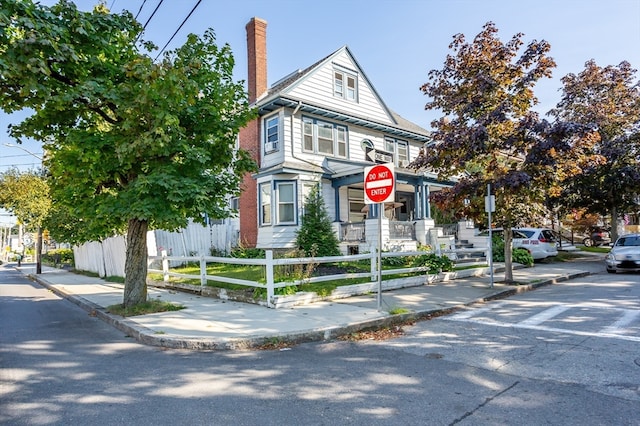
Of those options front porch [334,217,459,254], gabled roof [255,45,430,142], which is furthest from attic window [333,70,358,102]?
front porch [334,217,459,254]

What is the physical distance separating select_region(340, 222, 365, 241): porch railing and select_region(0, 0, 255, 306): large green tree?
30.3 feet

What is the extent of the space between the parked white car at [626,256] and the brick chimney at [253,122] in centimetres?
1499

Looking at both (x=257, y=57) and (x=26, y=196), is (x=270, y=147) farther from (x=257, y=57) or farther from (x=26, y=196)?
(x=26, y=196)

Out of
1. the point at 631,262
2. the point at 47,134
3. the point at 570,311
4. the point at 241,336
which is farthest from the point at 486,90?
the point at 47,134

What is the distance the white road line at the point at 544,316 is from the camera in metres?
7.65

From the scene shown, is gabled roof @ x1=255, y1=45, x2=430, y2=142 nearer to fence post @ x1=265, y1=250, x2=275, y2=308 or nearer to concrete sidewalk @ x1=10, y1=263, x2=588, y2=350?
concrete sidewalk @ x1=10, y1=263, x2=588, y2=350

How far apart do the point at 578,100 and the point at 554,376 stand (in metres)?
22.4

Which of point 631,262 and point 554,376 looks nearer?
point 554,376

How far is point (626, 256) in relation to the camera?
15.3 meters

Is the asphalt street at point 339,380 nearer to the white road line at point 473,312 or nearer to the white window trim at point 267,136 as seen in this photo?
the white road line at point 473,312

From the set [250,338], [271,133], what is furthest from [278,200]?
[250,338]

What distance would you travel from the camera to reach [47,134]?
852 cm

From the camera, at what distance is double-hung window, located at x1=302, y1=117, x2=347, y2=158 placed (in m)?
19.1

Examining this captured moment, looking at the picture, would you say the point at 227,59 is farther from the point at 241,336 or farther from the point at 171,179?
the point at 241,336
